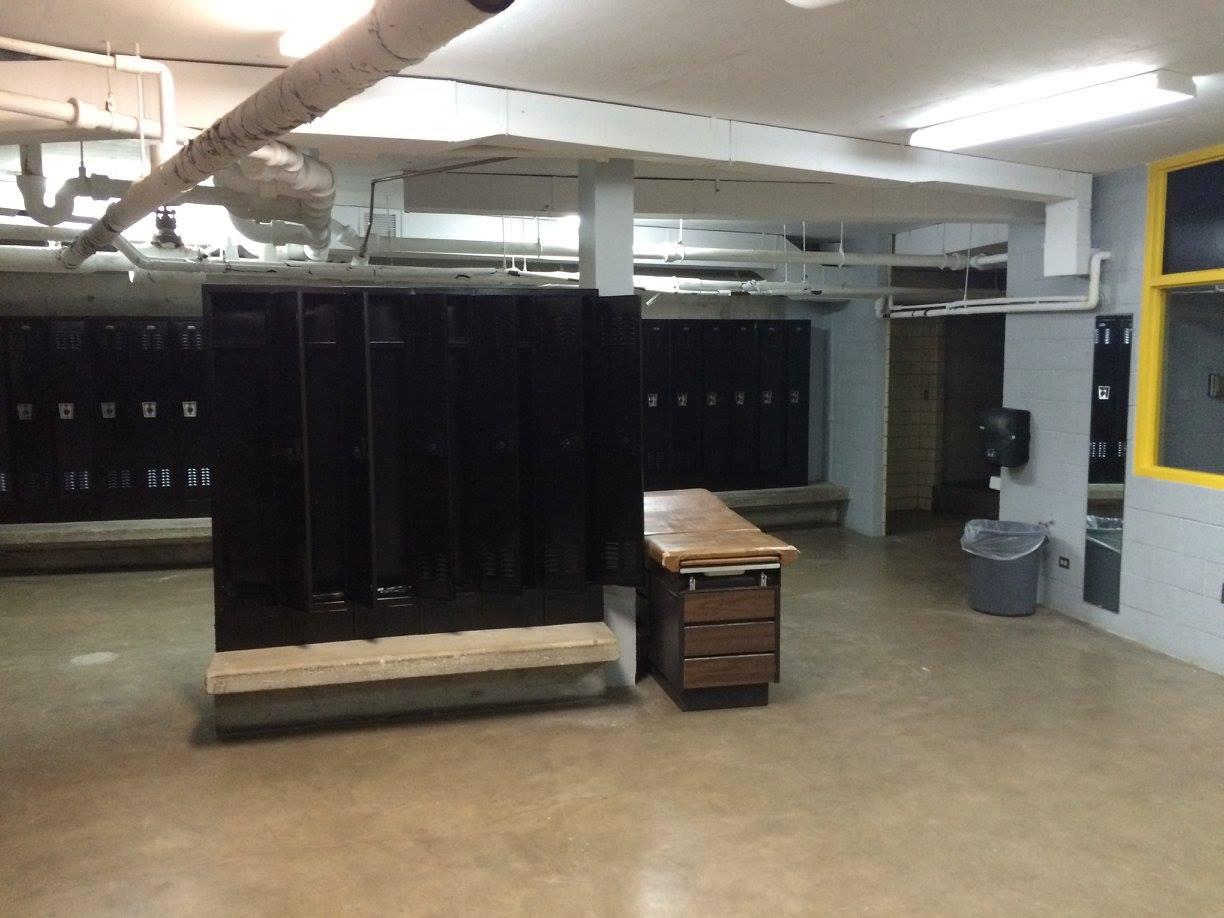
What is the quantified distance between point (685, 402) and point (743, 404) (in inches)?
21.2

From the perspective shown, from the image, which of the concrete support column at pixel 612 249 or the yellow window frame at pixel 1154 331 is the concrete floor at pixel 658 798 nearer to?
the concrete support column at pixel 612 249

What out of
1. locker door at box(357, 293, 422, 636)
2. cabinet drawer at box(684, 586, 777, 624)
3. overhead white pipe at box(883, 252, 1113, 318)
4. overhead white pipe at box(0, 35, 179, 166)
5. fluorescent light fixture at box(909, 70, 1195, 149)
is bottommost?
cabinet drawer at box(684, 586, 777, 624)

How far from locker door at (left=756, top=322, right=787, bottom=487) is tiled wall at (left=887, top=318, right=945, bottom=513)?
1.24m

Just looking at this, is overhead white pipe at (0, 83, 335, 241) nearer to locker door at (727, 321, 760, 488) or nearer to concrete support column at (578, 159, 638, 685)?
concrete support column at (578, 159, 638, 685)

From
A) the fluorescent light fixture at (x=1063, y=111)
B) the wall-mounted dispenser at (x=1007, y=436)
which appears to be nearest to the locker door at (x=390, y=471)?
the fluorescent light fixture at (x=1063, y=111)

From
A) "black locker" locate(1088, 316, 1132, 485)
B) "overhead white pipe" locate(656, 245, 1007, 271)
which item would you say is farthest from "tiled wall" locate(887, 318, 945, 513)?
"black locker" locate(1088, 316, 1132, 485)

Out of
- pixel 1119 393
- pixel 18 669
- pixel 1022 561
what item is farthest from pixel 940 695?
pixel 18 669

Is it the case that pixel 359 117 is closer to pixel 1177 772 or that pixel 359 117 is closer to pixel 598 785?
pixel 598 785

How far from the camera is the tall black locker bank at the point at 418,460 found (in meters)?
3.87

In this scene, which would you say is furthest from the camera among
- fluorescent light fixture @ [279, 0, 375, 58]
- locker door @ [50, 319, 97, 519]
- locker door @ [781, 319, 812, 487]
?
locker door @ [781, 319, 812, 487]

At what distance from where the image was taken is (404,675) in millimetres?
3740

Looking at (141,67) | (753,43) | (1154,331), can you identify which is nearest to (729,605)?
(753,43)

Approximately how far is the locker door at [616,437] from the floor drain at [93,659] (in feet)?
8.76

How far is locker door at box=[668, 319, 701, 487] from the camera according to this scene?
7980 mm
